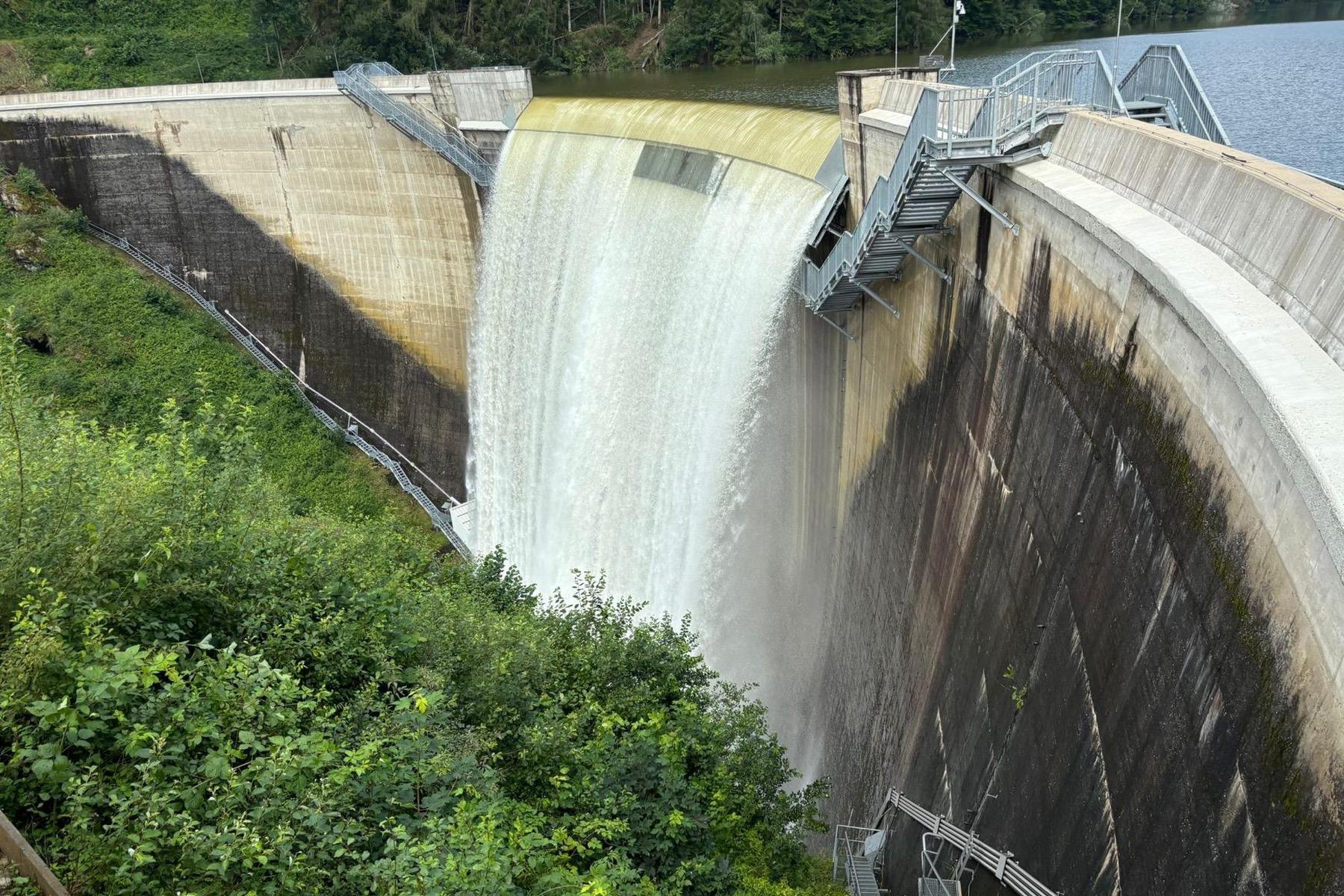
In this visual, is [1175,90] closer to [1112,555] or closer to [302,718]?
[1112,555]

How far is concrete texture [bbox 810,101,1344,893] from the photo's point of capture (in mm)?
6266

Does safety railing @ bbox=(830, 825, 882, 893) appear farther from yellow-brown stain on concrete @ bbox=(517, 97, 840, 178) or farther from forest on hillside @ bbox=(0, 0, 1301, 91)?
forest on hillside @ bbox=(0, 0, 1301, 91)

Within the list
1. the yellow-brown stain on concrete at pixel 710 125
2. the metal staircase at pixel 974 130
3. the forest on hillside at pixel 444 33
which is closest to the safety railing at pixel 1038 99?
the metal staircase at pixel 974 130

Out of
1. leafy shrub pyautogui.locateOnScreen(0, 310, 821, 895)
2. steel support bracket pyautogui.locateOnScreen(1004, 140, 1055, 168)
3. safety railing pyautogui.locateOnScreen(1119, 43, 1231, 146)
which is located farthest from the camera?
steel support bracket pyautogui.locateOnScreen(1004, 140, 1055, 168)

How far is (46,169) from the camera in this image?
35.0 metres

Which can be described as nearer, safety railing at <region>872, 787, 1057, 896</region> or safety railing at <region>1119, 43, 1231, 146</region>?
safety railing at <region>872, 787, 1057, 896</region>

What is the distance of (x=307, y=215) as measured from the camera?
3266 cm

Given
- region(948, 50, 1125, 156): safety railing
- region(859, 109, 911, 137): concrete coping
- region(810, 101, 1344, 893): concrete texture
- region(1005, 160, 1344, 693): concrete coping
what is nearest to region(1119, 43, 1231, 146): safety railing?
region(948, 50, 1125, 156): safety railing

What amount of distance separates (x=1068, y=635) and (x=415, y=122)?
960 inches

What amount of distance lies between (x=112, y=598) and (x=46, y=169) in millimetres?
31776

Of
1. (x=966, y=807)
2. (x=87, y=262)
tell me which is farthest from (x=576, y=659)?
(x=87, y=262)

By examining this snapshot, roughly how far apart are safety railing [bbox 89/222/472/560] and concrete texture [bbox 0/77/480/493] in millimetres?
310

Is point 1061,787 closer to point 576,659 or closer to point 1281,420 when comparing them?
point 1281,420

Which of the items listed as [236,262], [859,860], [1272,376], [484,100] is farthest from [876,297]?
[236,262]
